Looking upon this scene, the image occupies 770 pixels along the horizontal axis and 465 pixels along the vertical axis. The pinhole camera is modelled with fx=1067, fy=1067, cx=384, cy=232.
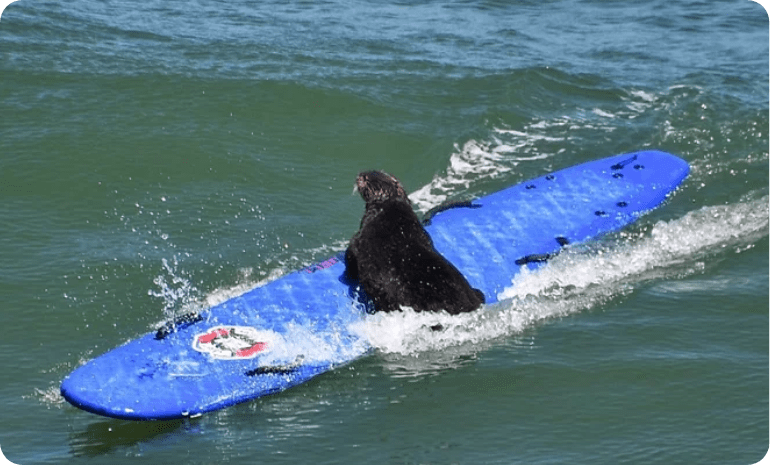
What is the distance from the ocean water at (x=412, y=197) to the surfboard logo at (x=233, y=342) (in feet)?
1.67

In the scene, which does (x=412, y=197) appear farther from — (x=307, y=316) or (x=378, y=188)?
(x=307, y=316)

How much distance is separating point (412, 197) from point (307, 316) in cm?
422

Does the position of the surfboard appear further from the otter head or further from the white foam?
the otter head

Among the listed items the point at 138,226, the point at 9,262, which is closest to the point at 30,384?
the point at 9,262

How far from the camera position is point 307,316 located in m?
9.99

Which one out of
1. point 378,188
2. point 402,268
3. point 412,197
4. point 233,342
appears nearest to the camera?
point 233,342

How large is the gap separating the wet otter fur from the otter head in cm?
14

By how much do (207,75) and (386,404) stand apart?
9.34m

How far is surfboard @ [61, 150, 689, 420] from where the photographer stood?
28.8ft

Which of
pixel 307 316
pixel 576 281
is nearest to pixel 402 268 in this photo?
pixel 307 316

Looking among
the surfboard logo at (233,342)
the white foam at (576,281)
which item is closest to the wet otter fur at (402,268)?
the white foam at (576,281)

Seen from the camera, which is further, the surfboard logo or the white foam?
the white foam

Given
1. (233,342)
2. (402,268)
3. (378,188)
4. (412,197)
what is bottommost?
(233,342)

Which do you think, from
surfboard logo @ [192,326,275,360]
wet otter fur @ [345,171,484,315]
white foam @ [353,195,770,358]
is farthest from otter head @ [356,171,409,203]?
surfboard logo @ [192,326,275,360]
